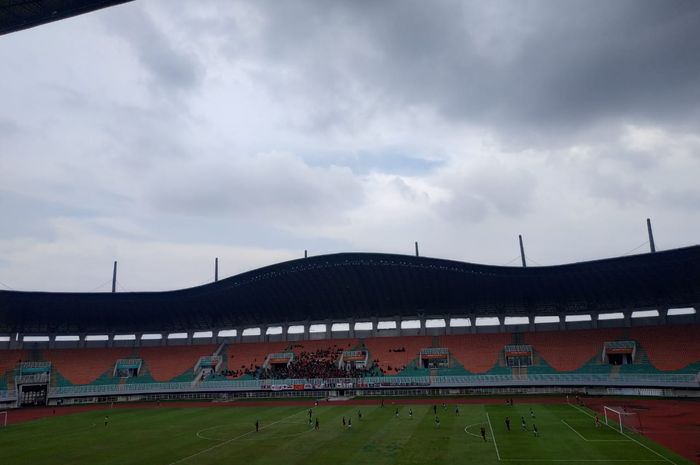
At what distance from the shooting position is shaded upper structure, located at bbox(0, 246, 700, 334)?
63.8 m

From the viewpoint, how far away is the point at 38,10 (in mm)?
15289

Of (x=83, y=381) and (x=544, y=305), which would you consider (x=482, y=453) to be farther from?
(x=83, y=381)

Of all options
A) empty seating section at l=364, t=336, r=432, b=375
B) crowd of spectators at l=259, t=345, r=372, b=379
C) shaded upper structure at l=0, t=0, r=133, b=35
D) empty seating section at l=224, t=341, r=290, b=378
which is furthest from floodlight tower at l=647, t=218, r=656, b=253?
shaded upper structure at l=0, t=0, r=133, b=35

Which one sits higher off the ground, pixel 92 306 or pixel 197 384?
pixel 92 306

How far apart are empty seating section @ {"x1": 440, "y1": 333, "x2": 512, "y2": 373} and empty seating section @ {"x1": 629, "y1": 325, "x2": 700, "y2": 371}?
17.2 metres

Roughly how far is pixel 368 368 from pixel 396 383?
A: 7.33 meters

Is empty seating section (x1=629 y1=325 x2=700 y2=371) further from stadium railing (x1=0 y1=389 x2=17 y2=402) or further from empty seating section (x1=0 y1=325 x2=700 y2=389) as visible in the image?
stadium railing (x1=0 y1=389 x2=17 y2=402)

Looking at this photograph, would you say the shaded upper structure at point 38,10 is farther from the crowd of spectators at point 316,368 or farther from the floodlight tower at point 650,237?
the floodlight tower at point 650,237

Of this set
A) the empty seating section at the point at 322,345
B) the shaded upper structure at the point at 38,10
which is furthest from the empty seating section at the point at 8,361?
the shaded upper structure at the point at 38,10

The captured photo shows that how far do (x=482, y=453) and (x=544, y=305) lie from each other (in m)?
47.4

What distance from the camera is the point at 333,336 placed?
83.2 metres

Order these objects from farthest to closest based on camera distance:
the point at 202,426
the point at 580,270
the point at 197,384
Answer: the point at 197,384 < the point at 580,270 < the point at 202,426

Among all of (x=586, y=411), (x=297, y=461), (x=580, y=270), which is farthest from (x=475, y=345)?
(x=297, y=461)

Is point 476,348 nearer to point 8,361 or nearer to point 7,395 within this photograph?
point 7,395
